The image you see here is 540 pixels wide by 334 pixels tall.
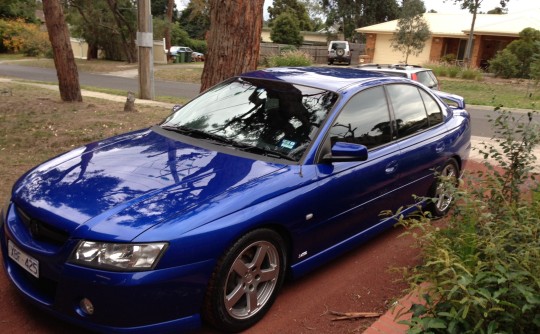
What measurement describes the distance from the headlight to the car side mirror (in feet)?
4.83

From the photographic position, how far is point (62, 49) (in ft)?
35.8

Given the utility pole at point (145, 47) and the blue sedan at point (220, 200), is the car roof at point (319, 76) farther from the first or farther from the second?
the utility pole at point (145, 47)

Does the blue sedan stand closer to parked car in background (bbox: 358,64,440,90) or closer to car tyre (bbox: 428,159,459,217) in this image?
car tyre (bbox: 428,159,459,217)

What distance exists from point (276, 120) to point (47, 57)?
40.0 m

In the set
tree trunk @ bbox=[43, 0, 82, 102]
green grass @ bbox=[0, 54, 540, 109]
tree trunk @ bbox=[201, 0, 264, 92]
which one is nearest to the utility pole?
green grass @ bbox=[0, 54, 540, 109]

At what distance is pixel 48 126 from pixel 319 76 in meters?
6.03

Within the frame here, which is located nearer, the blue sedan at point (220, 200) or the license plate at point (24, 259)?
the blue sedan at point (220, 200)

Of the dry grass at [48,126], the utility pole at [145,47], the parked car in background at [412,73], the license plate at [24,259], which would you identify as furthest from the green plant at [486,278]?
the utility pole at [145,47]

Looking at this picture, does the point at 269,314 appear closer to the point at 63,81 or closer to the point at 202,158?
the point at 202,158

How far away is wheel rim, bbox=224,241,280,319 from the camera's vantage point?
2.98m

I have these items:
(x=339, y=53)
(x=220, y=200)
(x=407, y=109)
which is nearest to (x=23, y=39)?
(x=339, y=53)

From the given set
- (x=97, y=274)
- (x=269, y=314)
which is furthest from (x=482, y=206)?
(x=97, y=274)

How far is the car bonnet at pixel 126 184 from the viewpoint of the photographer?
2.72m

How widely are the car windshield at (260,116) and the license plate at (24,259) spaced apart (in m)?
1.57
